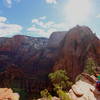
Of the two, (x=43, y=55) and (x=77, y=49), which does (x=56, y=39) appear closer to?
(x=43, y=55)

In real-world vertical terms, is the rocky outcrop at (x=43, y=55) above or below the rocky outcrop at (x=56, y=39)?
below

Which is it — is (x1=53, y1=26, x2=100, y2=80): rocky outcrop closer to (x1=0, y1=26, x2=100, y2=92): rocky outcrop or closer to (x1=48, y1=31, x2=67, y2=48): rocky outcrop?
(x1=0, y1=26, x2=100, y2=92): rocky outcrop

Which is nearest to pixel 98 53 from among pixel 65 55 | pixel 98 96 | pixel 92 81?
pixel 65 55

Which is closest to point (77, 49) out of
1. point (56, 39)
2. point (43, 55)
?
point (56, 39)

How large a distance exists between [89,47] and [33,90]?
27990 millimetres

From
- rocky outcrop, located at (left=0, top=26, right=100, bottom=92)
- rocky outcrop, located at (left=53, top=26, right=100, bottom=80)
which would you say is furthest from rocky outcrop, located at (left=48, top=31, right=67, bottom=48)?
rocky outcrop, located at (left=53, top=26, right=100, bottom=80)

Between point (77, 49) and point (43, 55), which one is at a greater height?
point (77, 49)

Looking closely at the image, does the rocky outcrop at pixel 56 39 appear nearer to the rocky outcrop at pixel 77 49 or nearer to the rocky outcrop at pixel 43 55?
the rocky outcrop at pixel 43 55

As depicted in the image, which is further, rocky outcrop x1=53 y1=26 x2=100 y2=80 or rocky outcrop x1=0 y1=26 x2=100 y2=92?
rocky outcrop x1=0 y1=26 x2=100 y2=92

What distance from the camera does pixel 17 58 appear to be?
81.4m

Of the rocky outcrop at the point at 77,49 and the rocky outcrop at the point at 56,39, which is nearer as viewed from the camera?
the rocky outcrop at the point at 77,49

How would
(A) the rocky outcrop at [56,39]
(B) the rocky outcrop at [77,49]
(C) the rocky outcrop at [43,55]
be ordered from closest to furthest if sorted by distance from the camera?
(B) the rocky outcrop at [77,49] < (C) the rocky outcrop at [43,55] < (A) the rocky outcrop at [56,39]

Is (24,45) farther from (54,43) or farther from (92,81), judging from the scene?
(92,81)

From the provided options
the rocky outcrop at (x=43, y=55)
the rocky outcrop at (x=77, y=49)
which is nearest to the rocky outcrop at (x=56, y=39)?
the rocky outcrop at (x=43, y=55)
